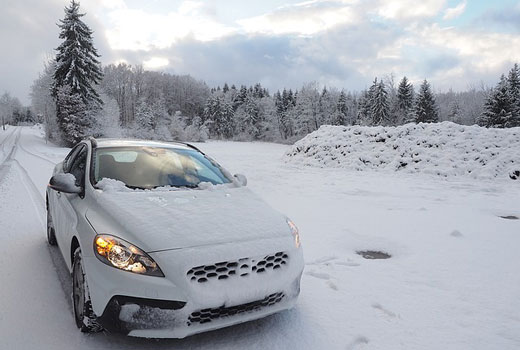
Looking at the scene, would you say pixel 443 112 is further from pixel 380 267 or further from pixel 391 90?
pixel 380 267

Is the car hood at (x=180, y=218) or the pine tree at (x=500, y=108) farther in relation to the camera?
the pine tree at (x=500, y=108)

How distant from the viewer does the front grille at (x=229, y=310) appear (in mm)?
2154

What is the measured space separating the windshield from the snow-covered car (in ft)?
0.14

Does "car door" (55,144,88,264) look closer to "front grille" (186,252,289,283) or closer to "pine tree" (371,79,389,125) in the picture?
"front grille" (186,252,289,283)

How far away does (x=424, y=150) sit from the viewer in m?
12.6

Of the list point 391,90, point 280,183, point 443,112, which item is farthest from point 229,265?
point 443,112

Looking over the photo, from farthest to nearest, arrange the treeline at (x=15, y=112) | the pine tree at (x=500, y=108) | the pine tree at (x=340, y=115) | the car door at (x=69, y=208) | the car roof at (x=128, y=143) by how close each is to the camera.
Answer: the treeline at (x=15, y=112)
the pine tree at (x=340, y=115)
the pine tree at (x=500, y=108)
the car roof at (x=128, y=143)
the car door at (x=69, y=208)

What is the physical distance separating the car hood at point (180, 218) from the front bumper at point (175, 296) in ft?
0.40

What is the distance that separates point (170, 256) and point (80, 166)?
212 centimetres

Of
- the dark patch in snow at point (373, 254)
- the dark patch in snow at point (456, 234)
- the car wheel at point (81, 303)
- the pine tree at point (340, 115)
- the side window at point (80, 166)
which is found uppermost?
the pine tree at point (340, 115)

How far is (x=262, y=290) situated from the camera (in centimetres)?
232

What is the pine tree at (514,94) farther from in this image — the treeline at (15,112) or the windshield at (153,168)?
the treeline at (15,112)

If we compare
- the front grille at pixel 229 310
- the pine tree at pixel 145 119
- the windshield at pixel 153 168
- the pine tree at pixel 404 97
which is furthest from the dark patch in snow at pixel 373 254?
the pine tree at pixel 145 119

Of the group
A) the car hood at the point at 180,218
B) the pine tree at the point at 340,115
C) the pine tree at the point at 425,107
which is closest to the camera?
the car hood at the point at 180,218
